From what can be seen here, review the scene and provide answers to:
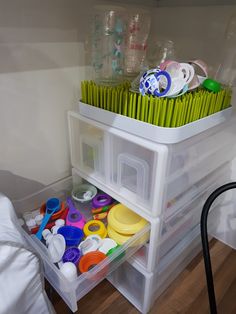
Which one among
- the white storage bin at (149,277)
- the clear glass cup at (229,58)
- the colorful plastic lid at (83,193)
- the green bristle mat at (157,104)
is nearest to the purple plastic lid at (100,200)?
the colorful plastic lid at (83,193)

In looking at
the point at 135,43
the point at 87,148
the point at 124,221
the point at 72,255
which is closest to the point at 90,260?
the point at 72,255

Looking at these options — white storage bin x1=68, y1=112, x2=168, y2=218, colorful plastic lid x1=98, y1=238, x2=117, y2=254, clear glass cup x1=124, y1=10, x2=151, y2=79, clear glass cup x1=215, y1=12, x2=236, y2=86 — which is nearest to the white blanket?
colorful plastic lid x1=98, y1=238, x2=117, y2=254

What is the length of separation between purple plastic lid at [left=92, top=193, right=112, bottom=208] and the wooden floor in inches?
14.9

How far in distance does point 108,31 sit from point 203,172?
0.57 metres

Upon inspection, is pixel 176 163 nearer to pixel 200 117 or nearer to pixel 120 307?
pixel 200 117

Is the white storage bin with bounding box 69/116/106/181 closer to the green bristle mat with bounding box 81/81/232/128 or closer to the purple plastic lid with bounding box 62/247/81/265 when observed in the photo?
the green bristle mat with bounding box 81/81/232/128

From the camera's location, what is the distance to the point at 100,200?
938mm

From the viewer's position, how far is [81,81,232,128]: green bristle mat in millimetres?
617

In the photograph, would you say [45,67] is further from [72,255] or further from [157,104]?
[72,255]

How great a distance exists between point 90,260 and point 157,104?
0.47 meters

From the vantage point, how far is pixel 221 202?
3.76ft

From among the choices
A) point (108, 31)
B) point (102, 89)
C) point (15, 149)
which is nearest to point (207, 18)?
point (108, 31)

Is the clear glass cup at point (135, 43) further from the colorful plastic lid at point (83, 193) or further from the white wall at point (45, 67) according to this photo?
the colorful plastic lid at point (83, 193)

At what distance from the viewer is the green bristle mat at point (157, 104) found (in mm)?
617
